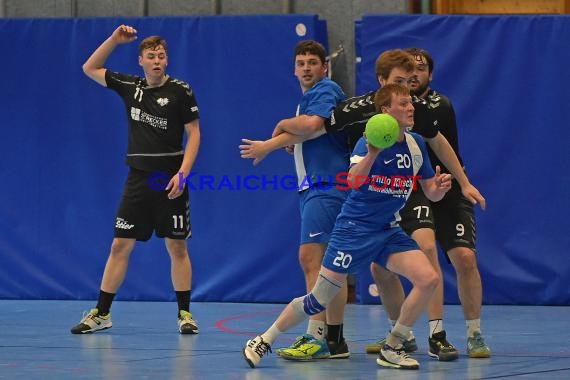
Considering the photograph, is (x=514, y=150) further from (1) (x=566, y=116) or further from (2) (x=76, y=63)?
(2) (x=76, y=63)

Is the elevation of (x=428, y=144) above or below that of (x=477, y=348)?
above

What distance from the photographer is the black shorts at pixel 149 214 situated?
833 centimetres

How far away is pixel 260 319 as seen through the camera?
9094mm

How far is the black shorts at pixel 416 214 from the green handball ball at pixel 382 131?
0.96m

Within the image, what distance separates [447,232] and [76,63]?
4.63 meters

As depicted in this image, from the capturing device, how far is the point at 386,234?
648cm

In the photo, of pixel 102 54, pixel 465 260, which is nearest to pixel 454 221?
pixel 465 260

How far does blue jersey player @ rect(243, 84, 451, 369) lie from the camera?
6.37m

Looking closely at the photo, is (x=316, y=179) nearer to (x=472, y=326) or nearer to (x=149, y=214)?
(x=472, y=326)

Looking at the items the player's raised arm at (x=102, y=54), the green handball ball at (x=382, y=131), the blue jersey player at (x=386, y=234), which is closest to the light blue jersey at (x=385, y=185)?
the blue jersey player at (x=386, y=234)

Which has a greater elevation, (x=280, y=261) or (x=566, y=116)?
(x=566, y=116)

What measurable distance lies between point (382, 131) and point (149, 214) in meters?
2.74

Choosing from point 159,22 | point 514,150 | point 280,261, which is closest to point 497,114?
point 514,150

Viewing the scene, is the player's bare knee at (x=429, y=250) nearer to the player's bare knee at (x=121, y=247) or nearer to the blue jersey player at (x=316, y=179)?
the blue jersey player at (x=316, y=179)
